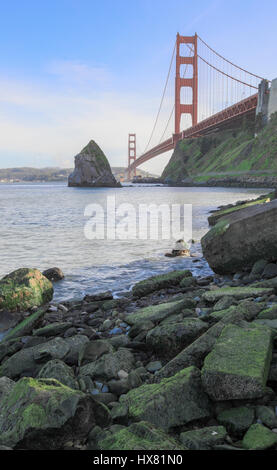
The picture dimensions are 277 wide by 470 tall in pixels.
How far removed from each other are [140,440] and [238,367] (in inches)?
29.6

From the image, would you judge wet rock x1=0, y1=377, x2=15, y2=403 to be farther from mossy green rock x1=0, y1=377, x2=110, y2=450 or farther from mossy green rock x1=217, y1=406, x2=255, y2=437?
mossy green rock x1=217, y1=406, x2=255, y2=437

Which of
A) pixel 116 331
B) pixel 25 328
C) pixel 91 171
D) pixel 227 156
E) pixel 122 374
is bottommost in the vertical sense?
pixel 25 328

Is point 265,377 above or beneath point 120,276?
above

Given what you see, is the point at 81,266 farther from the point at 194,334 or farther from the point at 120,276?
the point at 194,334

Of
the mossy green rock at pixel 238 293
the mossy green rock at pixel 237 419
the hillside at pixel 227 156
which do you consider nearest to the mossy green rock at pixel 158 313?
the mossy green rock at pixel 238 293

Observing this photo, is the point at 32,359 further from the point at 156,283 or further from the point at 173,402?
the point at 156,283

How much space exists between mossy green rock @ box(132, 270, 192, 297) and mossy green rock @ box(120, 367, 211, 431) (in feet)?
11.6

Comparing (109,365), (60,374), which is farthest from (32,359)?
(109,365)

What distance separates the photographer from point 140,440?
1.86m

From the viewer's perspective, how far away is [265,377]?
7.11 feet

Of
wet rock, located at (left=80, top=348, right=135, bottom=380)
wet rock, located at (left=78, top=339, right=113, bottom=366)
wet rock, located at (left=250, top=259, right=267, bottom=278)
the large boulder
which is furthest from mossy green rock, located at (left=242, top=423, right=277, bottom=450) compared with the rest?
the large boulder

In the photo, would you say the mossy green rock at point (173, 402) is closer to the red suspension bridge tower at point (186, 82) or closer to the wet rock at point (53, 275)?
the wet rock at point (53, 275)

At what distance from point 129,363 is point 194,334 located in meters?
0.61

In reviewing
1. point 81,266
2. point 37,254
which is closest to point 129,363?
point 81,266
